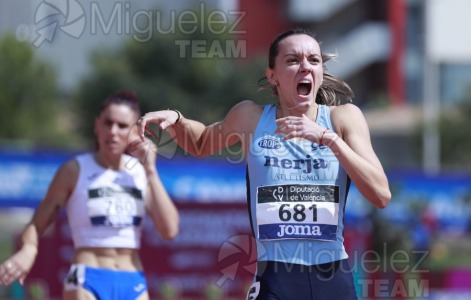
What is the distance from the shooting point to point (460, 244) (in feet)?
89.1

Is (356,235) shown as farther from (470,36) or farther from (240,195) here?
(470,36)

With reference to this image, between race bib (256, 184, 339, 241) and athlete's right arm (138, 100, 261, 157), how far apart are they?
1.28 feet

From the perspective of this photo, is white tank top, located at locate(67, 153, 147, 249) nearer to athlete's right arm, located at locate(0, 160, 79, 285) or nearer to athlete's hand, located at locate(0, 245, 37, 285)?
athlete's right arm, located at locate(0, 160, 79, 285)

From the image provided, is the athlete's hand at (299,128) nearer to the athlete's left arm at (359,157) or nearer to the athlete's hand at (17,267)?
the athlete's left arm at (359,157)

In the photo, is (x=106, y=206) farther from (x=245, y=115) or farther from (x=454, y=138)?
(x=454, y=138)

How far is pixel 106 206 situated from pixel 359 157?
7.50 ft

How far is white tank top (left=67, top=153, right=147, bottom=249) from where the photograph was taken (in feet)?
20.6

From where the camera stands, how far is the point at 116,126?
639 cm

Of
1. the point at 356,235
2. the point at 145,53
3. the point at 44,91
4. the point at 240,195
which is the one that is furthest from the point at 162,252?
the point at 145,53

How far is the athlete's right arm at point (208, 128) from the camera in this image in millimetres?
4895

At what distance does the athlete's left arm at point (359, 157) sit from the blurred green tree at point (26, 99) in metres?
23.0

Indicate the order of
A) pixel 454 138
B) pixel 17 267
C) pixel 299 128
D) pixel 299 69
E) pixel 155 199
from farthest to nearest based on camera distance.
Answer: pixel 454 138 < pixel 155 199 < pixel 17 267 < pixel 299 69 < pixel 299 128

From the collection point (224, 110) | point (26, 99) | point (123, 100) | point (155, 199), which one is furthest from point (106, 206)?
point (224, 110)

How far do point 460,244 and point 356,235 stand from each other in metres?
14.2
